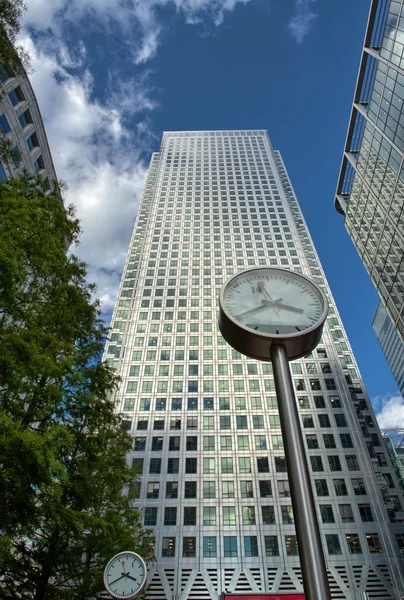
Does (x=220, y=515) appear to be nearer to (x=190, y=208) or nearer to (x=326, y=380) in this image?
(x=326, y=380)

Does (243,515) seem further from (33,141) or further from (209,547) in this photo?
(33,141)

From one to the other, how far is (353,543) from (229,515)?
401 inches

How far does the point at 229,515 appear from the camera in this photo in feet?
106

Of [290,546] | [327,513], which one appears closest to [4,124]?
[290,546]

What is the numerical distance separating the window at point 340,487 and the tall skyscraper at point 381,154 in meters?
14.7

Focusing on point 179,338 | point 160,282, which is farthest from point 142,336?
point 160,282

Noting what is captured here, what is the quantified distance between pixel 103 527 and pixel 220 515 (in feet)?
91.6

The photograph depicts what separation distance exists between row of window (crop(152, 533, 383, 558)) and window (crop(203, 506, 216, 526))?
43.4 inches

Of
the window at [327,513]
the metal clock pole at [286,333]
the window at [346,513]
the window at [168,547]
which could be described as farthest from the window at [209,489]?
the metal clock pole at [286,333]

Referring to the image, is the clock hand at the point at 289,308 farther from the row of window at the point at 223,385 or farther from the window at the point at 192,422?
the row of window at the point at 223,385

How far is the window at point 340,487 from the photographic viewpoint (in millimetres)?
33531

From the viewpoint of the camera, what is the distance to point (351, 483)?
3403 centimetres

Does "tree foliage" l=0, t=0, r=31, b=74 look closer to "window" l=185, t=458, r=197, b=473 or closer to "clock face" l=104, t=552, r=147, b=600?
"clock face" l=104, t=552, r=147, b=600

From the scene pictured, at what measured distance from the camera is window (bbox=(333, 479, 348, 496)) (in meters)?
33.5
